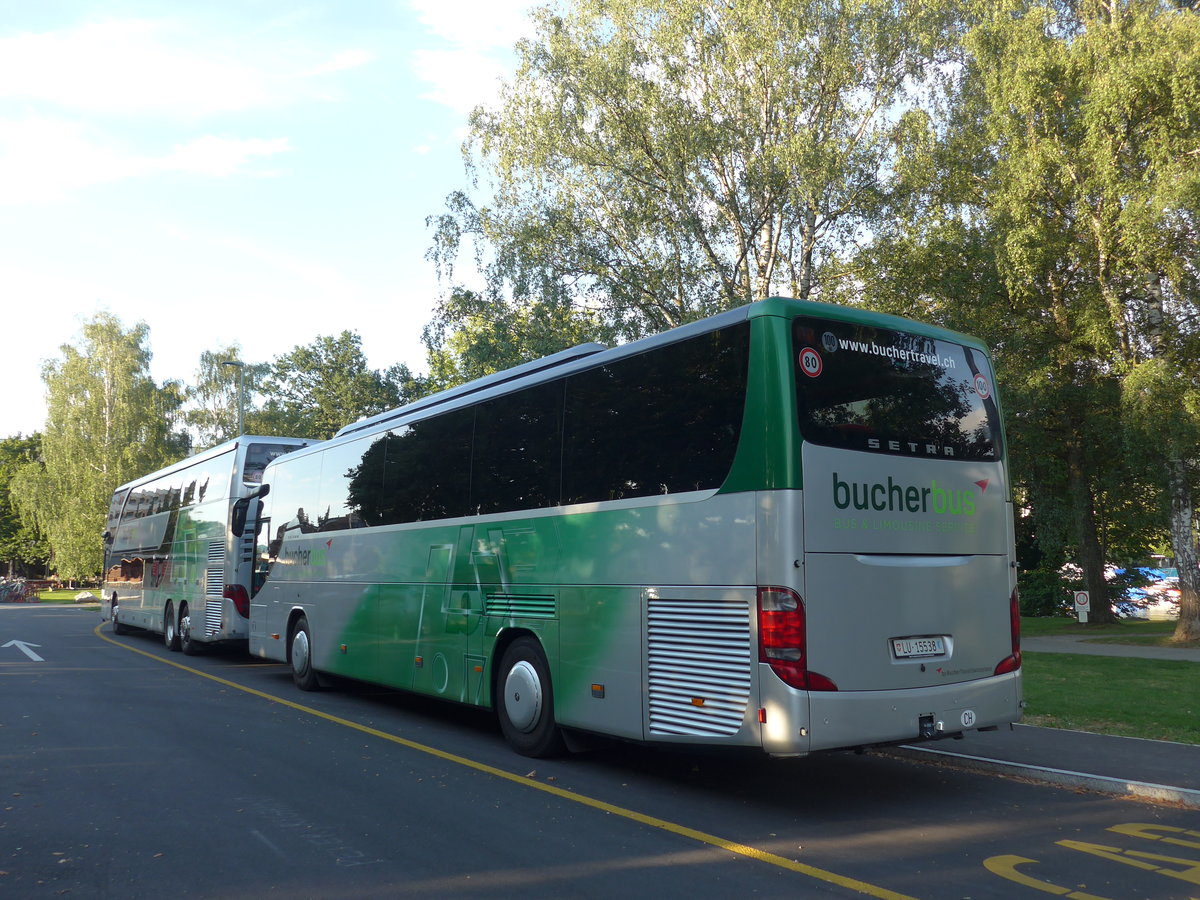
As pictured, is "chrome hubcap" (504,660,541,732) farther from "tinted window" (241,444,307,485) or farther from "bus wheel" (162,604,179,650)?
"bus wheel" (162,604,179,650)

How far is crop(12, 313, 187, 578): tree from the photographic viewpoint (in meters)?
58.9

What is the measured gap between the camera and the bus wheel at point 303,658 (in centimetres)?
1409

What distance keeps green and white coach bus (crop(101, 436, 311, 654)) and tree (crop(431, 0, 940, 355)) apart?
9921 millimetres

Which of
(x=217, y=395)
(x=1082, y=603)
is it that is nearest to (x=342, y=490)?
(x=1082, y=603)

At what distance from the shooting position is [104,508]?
59.1 m

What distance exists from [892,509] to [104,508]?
60327mm

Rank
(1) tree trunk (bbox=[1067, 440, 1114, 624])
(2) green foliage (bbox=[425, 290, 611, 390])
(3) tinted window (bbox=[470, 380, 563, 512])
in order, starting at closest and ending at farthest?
1. (3) tinted window (bbox=[470, 380, 563, 512])
2. (1) tree trunk (bbox=[1067, 440, 1114, 624])
3. (2) green foliage (bbox=[425, 290, 611, 390])

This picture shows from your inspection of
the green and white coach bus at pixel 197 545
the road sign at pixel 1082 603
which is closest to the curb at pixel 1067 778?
the green and white coach bus at pixel 197 545

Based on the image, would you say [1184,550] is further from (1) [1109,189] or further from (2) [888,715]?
(2) [888,715]

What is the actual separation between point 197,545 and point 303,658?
6462mm

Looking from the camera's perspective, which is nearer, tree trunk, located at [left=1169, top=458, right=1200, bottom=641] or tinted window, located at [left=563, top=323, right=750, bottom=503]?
tinted window, located at [left=563, top=323, right=750, bottom=503]

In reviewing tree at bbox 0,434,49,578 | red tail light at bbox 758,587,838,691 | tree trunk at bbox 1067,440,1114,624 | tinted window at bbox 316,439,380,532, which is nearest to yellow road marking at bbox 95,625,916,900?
red tail light at bbox 758,587,838,691

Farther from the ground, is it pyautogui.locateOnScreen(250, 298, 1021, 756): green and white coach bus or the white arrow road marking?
pyautogui.locateOnScreen(250, 298, 1021, 756): green and white coach bus

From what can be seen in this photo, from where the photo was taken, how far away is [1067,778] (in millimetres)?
7863
